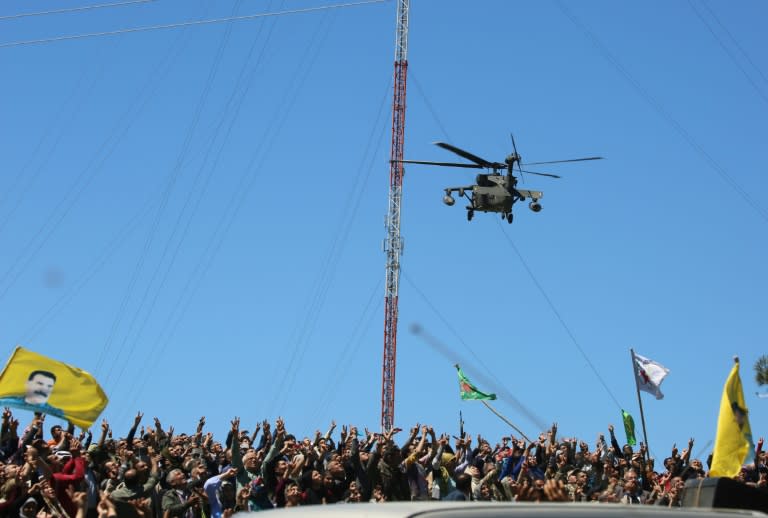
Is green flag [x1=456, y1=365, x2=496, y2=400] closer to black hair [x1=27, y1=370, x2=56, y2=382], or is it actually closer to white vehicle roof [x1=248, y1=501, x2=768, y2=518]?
black hair [x1=27, y1=370, x2=56, y2=382]

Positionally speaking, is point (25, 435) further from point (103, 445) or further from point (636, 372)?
point (636, 372)

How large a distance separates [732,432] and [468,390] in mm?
21515

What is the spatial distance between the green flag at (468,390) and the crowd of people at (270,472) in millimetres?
10852

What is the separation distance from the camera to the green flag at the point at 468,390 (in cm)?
3025

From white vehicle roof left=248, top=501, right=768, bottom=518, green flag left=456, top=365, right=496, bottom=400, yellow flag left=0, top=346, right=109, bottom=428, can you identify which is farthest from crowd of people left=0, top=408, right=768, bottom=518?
green flag left=456, top=365, right=496, bottom=400

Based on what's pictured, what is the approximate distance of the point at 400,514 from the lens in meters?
4.61

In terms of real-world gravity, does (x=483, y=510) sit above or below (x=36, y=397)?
below

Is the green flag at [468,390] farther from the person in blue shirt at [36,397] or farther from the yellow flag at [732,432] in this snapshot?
the yellow flag at [732,432]

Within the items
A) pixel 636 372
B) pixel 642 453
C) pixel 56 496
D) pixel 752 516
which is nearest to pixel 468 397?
pixel 636 372

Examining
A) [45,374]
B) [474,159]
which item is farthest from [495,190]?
[45,374]

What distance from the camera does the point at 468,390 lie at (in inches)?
1199

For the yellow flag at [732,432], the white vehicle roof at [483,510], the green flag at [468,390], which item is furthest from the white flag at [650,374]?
the white vehicle roof at [483,510]

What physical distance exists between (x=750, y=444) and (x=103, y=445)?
9.06m

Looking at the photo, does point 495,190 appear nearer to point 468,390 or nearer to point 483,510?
point 468,390
